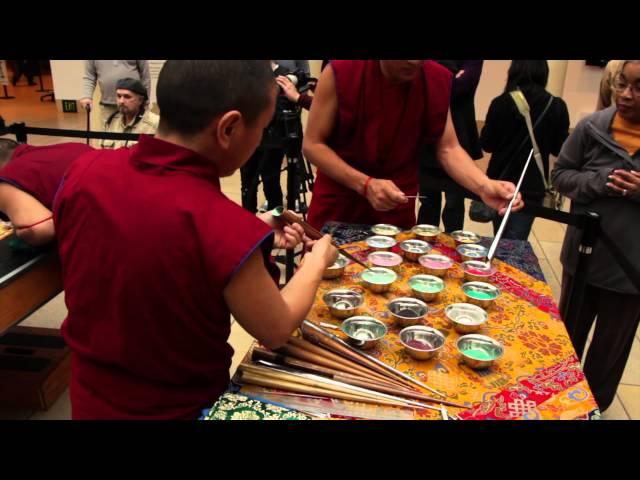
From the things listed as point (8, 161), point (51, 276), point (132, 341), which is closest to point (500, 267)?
point (132, 341)

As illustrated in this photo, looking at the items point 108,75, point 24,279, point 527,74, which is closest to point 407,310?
point 24,279

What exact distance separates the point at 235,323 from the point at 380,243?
1449 millimetres

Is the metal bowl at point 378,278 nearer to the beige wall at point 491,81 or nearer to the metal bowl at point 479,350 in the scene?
the metal bowl at point 479,350

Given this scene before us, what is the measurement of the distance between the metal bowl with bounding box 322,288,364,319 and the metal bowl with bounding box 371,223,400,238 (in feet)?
1.65

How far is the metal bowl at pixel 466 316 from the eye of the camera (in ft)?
4.63

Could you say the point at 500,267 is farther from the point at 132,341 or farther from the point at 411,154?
the point at 132,341

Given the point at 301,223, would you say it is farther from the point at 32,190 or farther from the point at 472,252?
the point at 32,190

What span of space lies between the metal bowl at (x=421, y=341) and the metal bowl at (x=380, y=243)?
1.75 ft

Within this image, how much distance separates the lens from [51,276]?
191 centimetres

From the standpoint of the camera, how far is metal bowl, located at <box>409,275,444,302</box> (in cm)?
157

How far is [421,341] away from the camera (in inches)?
53.9

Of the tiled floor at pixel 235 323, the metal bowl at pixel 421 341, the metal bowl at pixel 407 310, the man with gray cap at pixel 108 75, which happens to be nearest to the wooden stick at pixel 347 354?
the metal bowl at pixel 421 341

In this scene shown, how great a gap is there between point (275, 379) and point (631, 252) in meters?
1.60

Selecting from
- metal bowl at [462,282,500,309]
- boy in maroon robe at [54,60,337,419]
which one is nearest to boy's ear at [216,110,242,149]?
boy in maroon robe at [54,60,337,419]
